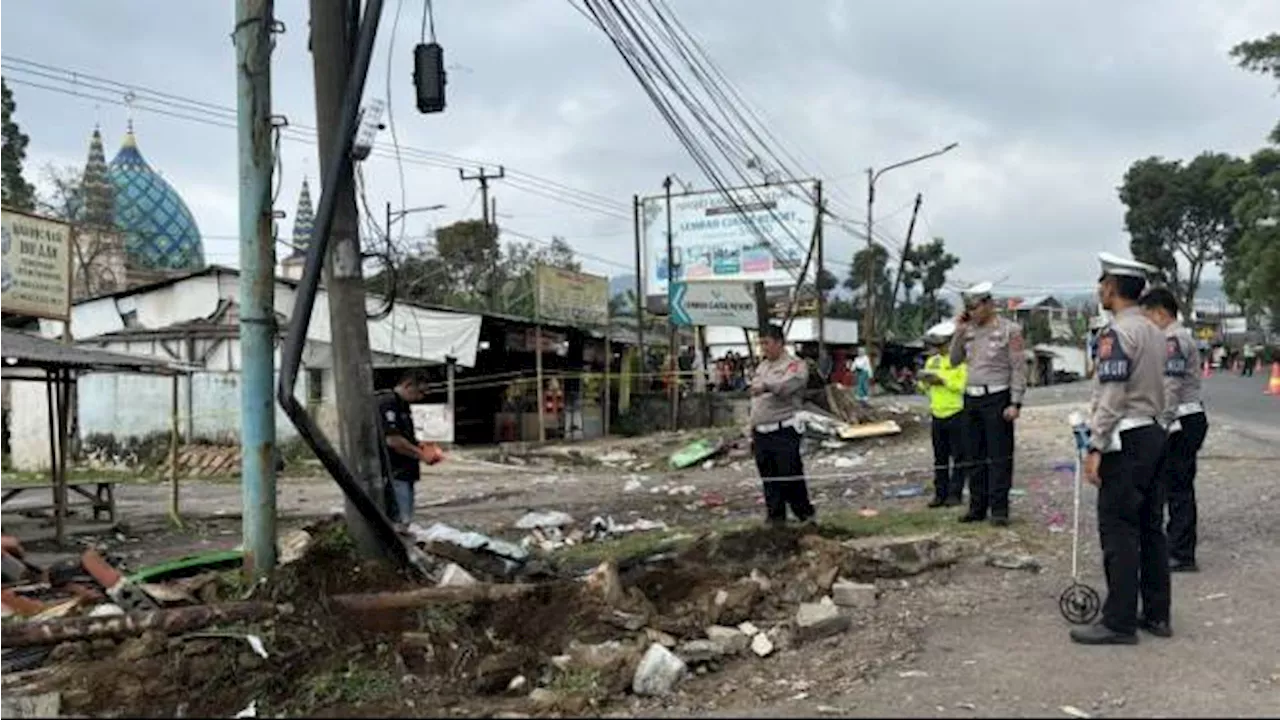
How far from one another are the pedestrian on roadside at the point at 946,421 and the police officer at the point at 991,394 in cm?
92

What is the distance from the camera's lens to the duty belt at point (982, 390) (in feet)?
30.0

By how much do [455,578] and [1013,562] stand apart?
370 centimetres

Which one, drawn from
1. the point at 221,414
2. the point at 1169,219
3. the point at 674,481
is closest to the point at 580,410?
the point at 221,414

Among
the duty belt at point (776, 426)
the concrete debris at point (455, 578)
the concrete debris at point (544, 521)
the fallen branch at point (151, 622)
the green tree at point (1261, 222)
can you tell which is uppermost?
the green tree at point (1261, 222)

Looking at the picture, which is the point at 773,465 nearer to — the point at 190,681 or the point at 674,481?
the point at 190,681

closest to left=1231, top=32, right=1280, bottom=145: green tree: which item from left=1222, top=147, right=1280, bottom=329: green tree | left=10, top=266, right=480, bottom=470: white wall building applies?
left=1222, top=147, right=1280, bottom=329: green tree

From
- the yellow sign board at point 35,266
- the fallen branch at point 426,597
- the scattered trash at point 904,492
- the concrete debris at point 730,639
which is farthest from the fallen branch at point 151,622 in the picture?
the yellow sign board at point 35,266

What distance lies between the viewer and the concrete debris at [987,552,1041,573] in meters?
7.59

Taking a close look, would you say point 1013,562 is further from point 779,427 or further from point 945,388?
point 945,388

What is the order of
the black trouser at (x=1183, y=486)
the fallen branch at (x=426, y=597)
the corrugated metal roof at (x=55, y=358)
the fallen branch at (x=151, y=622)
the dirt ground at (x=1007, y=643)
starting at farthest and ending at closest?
the corrugated metal roof at (x=55, y=358)
the black trouser at (x=1183, y=486)
the fallen branch at (x=426, y=597)
the fallen branch at (x=151, y=622)
the dirt ground at (x=1007, y=643)

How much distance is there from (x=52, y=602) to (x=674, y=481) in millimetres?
10617

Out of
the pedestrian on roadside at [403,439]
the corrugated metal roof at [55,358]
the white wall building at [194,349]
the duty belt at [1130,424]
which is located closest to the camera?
the duty belt at [1130,424]

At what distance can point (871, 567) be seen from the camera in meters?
7.29

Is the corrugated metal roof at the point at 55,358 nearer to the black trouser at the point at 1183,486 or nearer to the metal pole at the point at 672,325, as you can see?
the black trouser at the point at 1183,486
